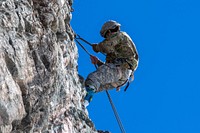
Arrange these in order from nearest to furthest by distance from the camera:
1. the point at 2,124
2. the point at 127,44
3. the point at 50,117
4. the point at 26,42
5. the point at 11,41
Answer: the point at 2,124 < the point at 11,41 < the point at 26,42 < the point at 50,117 < the point at 127,44

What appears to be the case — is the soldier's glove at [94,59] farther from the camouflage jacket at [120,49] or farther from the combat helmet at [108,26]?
the combat helmet at [108,26]

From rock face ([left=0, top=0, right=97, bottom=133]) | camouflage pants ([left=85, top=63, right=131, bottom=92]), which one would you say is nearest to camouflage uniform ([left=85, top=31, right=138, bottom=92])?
camouflage pants ([left=85, top=63, right=131, bottom=92])

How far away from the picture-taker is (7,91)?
657 centimetres

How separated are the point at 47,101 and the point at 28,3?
2.21m

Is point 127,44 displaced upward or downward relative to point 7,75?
upward

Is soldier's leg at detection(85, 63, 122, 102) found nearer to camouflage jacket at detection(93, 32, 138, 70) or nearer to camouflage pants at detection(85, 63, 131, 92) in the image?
camouflage pants at detection(85, 63, 131, 92)

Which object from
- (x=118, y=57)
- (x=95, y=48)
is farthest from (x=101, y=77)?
(x=95, y=48)

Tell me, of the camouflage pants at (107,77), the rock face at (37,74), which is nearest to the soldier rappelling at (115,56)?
the camouflage pants at (107,77)

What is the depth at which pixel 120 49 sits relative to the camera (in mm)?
13531

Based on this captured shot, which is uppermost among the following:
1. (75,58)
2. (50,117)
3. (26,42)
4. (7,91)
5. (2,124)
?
(75,58)

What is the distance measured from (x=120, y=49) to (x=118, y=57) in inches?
11.4

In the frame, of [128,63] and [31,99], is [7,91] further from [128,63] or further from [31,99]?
[128,63]

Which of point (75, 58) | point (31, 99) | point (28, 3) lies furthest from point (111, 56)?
point (31, 99)

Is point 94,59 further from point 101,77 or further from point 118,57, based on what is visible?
point 101,77
